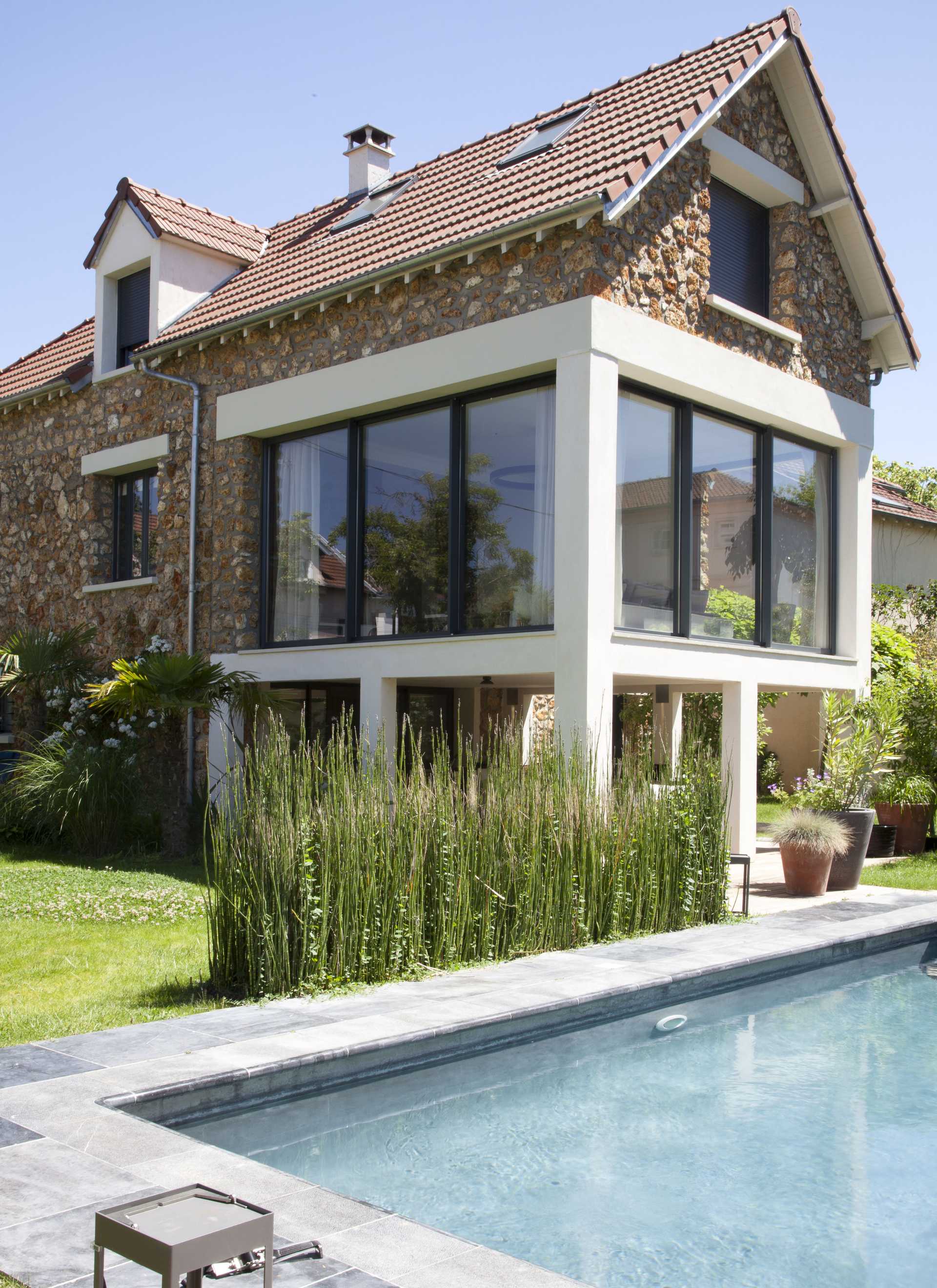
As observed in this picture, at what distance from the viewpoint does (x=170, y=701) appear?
36.9ft

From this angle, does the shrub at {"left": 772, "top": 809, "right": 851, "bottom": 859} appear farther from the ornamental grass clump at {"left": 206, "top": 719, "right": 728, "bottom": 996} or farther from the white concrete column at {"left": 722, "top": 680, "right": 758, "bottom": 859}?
the ornamental grass clump at {"left": 206, "top": 719, "right": 728, "bottom": 996}

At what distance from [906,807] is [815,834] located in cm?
379

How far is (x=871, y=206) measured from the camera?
42.3ft

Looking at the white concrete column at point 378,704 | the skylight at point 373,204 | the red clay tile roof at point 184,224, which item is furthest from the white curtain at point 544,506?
the red clay tile roof at point 184,224

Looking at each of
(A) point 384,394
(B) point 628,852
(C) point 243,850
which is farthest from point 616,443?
(C) point 243,850

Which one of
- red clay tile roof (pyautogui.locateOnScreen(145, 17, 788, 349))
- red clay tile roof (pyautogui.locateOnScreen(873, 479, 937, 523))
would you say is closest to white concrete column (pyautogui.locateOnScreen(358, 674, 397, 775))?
red clay tile roof (pyautogui.locateOnScreen(145, 17, 788, 349))

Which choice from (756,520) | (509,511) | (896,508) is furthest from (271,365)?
(896,508)

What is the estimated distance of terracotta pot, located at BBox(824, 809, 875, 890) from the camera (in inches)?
416

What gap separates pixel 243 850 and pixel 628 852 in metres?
2.93

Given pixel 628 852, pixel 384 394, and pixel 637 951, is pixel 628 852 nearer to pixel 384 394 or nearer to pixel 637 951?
pixel 637 951

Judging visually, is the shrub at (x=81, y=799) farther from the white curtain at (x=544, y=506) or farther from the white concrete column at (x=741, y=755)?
the white concrete column at (x=741, y=755)

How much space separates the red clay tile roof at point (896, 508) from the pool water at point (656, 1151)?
1827 centimetres

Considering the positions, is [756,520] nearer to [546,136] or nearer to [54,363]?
[546,136]

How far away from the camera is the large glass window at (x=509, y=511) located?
33.9 feet
